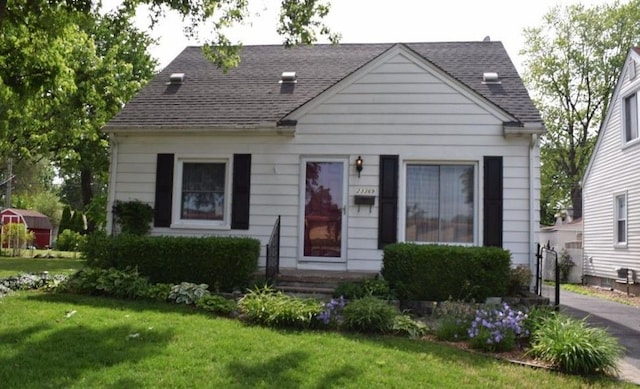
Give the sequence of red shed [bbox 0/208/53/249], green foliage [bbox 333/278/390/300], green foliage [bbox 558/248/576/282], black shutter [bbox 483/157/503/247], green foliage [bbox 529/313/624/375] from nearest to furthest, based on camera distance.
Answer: green foliage [bbox 529/313/624/375], green foliage [bbox 333/278/390/300], black shutter [bbox 483/157/503/247], green foliage [bbox 558/248/576/282], red shed [bbox 0/208/53/249]

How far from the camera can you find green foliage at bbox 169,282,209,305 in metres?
7.56

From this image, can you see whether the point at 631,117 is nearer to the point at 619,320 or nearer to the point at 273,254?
the point at 619,320

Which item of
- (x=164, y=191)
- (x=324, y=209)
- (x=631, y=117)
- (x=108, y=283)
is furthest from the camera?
(x=631, y=117)

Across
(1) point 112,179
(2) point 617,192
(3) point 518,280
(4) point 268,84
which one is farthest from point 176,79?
(2) point 617,192

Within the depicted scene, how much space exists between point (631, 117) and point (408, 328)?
12228mm

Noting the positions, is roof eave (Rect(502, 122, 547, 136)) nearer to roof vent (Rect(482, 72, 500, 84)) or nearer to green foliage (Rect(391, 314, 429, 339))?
roof vent (Rect(482, 72, 500, 84))

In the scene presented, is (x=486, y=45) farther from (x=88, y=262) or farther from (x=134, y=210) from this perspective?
(x=88, y=262)

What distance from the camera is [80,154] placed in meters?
23.5

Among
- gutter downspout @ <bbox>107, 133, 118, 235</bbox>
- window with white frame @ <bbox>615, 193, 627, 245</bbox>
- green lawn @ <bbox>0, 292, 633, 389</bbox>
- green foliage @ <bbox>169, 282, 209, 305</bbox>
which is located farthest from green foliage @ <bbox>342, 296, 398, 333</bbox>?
window with white frame @ <bbox>615, 193, 627, 245</bbox>

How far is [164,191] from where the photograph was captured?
1012 cm

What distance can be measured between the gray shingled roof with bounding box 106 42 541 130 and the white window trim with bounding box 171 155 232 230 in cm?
67

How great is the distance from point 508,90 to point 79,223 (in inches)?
1204

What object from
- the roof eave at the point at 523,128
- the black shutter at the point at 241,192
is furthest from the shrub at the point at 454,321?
the black shutter at the point at 241,192

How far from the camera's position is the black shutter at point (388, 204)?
9.38 meters
